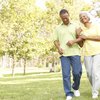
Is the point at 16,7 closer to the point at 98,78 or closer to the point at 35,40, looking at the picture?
the point at 35,40

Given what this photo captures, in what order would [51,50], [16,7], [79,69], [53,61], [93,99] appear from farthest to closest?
1. [53,61]
2. [51,50]
3. [16,7]
4. [79,69]
5. [93,99]

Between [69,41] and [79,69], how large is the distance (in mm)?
800

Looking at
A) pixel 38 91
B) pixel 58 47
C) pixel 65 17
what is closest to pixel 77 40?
pixel 58 47

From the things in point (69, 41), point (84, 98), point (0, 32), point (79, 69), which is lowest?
point (84, 98)

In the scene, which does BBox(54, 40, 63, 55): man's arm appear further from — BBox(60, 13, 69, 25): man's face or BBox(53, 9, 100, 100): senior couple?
BBox(60, 13, 69, 25): man's face

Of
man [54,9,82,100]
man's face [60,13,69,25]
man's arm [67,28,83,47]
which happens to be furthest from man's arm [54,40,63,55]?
man's face [60,13,69,25]

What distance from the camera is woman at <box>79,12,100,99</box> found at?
10.2 meters

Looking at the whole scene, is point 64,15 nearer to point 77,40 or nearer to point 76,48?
point 77,40

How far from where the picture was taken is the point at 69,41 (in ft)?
33.2

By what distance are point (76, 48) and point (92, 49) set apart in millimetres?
402

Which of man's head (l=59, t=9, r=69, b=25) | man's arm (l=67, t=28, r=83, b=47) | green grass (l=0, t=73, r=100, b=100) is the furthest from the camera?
green grass (l=0, t=73, r=100, b=100)

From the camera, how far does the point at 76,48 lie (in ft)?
33.9

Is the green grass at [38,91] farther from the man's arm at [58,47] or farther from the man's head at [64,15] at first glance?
the man's head at [64,15]

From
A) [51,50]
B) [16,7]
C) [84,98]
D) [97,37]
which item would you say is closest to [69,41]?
[97,37]
